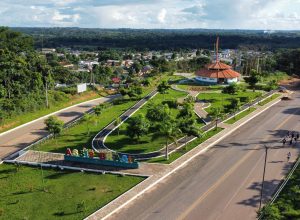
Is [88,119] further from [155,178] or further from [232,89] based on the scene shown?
[232,89]

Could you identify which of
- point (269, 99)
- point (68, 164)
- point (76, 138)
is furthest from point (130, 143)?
point (269, 99)

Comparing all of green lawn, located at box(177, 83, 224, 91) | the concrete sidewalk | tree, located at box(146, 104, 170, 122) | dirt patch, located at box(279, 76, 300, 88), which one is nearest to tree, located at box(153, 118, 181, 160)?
the concrete sidewalk

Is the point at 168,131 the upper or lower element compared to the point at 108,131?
upper

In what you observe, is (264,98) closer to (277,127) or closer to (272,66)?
(277,127)

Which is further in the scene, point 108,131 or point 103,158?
point 108,131

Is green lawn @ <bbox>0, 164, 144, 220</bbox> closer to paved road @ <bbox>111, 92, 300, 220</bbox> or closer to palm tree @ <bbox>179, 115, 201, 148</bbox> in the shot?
paved road @ <bbox>111, 92, 300, 220</bbox>

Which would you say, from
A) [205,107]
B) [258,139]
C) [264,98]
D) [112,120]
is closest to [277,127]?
[258,139]

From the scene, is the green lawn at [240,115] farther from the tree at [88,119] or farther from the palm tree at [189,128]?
the tree at [88,119]
